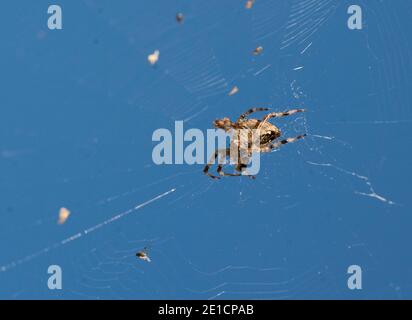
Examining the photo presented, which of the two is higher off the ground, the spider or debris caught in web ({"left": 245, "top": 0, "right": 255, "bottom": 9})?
debris caught in web ({"left": 245, "top": 0, "right": 255, "bottom": 9})

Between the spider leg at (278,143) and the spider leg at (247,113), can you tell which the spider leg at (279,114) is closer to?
the spider leg at (247,113)

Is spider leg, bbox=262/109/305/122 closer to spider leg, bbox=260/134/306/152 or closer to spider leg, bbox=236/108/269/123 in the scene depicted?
spider leg, bbox=236/108/269/123

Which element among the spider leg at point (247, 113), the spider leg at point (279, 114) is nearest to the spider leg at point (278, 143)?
the spider leg at point (279, 114)

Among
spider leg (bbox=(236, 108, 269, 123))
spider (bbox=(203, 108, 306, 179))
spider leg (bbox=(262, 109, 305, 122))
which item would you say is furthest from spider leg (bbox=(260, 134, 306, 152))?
spider leg (bbox=(236, 108, 269, 123))

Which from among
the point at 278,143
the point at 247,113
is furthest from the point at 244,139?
the point at 278,143

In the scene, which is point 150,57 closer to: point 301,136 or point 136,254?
point 301,136

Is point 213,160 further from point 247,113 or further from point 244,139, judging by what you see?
point 247,113

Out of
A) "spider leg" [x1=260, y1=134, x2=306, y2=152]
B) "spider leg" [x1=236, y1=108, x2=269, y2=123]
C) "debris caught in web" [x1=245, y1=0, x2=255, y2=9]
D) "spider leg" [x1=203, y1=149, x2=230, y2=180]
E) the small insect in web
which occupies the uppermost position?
"debris caught in web" [x1=245, y1=0, x2=255, y2=9]
